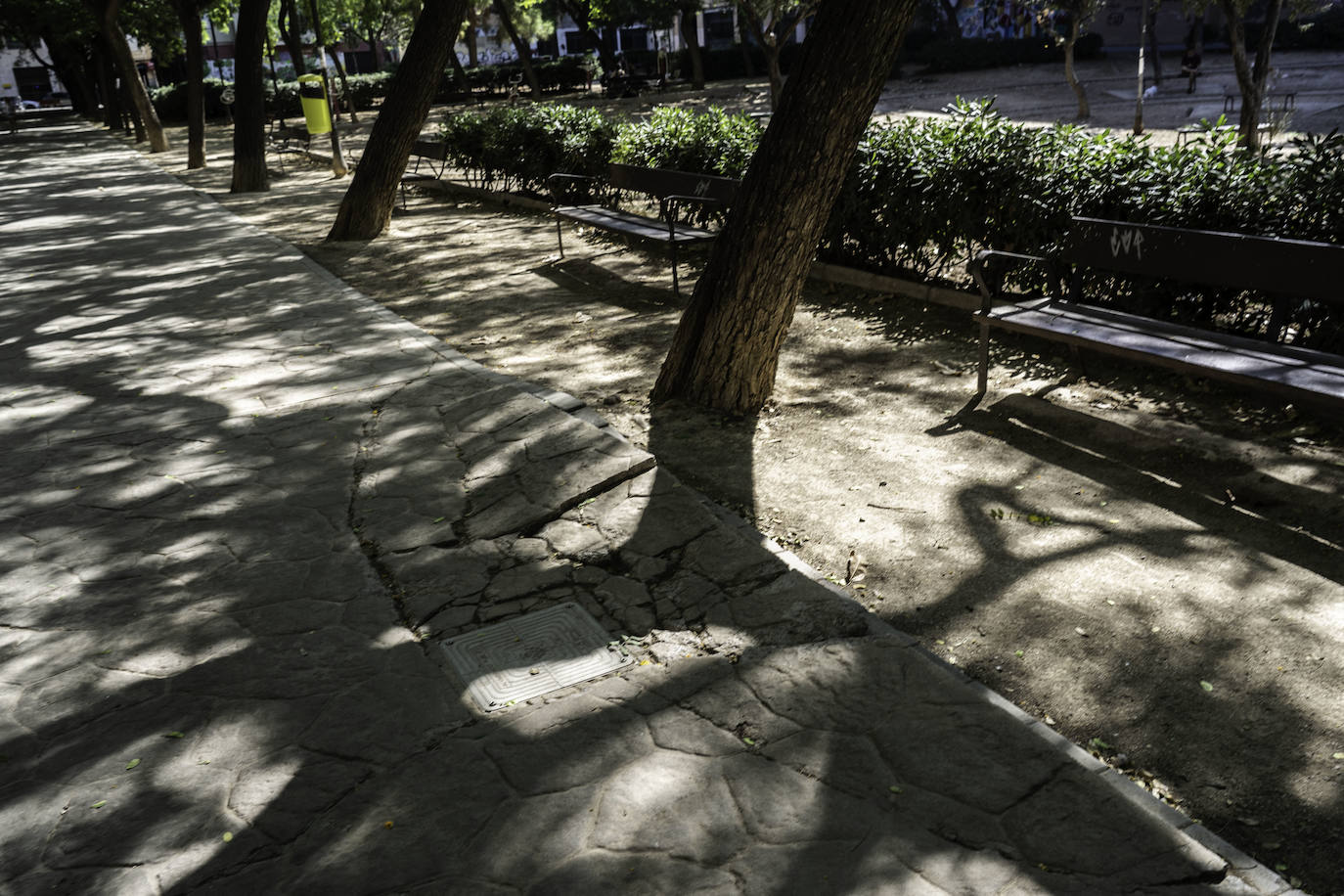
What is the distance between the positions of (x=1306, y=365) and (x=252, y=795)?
457 centimetres

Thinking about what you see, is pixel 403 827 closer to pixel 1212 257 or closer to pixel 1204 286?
pixel 1212 257

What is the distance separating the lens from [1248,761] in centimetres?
293

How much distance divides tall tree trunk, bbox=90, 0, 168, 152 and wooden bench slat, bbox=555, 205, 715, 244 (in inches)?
856

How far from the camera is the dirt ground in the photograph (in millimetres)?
3045

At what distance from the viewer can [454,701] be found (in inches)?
130

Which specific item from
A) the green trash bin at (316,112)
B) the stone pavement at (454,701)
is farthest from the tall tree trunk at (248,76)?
the stone pavement at (454,701)

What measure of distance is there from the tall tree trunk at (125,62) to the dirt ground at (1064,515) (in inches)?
916

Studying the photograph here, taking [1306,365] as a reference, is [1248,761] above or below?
below

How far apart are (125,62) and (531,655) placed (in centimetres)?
2944

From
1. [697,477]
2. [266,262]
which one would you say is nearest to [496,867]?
[697,477]

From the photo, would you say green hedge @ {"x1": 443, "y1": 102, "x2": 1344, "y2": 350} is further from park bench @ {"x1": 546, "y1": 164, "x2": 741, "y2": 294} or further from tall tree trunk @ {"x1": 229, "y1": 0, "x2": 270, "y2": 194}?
tall tree trunk @ {"x1": 229, "y1": 0, "x2": 270, "y2": 194}

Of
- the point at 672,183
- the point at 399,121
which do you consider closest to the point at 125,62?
the point at 399,121

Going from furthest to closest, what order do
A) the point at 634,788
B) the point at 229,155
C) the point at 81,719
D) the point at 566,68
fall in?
the point at 566,68, the point at 229,155, the point at 81,719, the point at 634,788

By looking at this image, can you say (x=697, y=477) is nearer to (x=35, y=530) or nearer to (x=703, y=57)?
(x=35, y=530)
